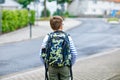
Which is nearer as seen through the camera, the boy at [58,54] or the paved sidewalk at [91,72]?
the boy at [58,54]

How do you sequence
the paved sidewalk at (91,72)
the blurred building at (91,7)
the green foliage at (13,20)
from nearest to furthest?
the paved sidewalk at (91,72) < the green foliage at (13,20) < the blurred building at (91,7)

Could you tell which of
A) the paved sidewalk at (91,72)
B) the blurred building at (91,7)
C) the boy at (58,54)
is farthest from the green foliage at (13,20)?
the blurred building at (91,7)

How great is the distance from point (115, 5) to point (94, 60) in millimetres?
102507

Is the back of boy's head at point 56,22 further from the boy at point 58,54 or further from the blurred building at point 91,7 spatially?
the blurred building at point 91,7

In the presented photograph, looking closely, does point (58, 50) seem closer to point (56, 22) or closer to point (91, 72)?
point (56, 22)

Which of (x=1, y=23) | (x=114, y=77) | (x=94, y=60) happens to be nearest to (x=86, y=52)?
(x=94, y=60)

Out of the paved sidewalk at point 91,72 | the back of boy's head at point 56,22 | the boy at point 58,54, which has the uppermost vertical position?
the back of boy's head at point 56,22

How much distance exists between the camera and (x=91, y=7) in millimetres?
111875

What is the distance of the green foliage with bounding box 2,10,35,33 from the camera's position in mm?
33041

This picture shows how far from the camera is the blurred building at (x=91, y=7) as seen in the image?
11144 cm

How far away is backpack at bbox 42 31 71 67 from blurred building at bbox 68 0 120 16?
340ft

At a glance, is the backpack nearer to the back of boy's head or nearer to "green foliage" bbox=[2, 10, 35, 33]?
the back of boy's head

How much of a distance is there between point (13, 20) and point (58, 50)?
28685 millimetres

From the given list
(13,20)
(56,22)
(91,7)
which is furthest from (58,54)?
(91,7)
